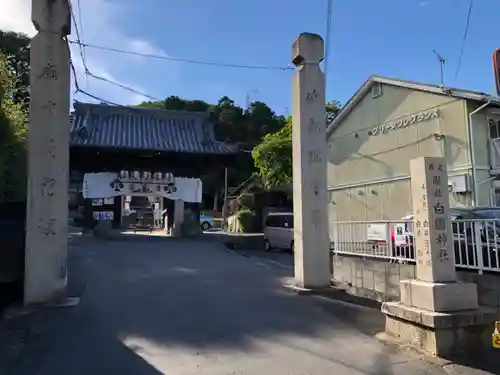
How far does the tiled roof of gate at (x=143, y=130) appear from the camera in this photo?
24.1 metres

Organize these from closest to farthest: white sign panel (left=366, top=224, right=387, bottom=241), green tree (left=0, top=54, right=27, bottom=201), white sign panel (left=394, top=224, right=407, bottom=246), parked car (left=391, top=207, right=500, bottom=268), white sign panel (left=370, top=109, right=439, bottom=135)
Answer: parked car (left=391, top=207, right=500, bottom=268) < white sign panel (left=394, top=224, right=407, bottom=246) < green tree (left=0, top=54, right=27, bottom=201) < white sign panel (left=366, top=224, right=387, bottom=241) < white sign panel (left=370, top=109, right=439, bottom=135)

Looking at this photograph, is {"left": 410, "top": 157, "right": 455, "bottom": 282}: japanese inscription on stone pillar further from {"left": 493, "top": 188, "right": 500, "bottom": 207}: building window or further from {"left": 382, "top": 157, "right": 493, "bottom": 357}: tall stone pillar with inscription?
{"left": 493, "top": 188, "right": 500, "bottom": 207}: building window

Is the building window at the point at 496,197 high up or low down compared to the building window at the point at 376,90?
down

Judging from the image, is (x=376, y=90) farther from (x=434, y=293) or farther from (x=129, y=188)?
(x=434, y=293)

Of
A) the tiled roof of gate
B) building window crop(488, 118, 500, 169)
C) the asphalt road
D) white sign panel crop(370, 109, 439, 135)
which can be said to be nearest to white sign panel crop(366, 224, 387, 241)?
the asphalt road

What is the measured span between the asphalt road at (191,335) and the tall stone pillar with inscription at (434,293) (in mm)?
433

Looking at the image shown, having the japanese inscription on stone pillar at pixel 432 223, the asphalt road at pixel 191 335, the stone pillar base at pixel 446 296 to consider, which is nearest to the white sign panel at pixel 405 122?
the asphalt road at pixel 191 335

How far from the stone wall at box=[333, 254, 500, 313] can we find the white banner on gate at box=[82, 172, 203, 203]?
15.0 metres

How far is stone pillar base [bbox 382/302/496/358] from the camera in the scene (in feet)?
18.3

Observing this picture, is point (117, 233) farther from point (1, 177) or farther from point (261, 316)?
point (261, 316)

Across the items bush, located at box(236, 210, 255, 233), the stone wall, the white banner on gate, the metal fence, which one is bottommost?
the stone wall

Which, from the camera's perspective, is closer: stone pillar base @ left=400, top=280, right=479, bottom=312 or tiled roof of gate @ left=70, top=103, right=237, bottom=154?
stone pillar base @ left=400, top=280, right=479, bottom=312

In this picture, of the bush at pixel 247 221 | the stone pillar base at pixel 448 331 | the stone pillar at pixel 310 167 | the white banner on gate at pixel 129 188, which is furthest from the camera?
the bush at pixel 247 221

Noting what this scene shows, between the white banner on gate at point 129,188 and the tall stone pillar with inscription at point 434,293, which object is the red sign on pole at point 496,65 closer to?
the tall stone pillar with inscription at point 434,293
